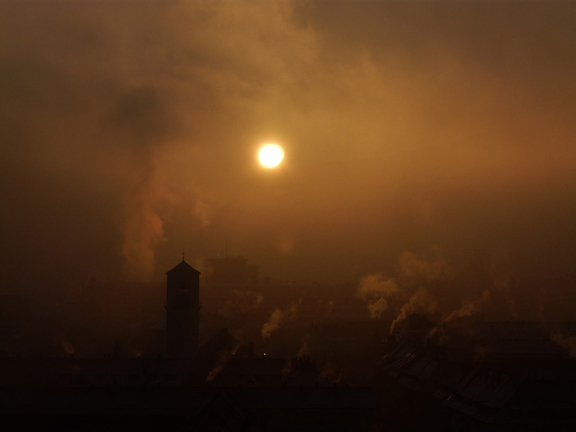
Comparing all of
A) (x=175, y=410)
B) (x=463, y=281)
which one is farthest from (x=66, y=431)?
(x=463, y=281)

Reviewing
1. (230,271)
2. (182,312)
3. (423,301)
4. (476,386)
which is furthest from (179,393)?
(230,271)

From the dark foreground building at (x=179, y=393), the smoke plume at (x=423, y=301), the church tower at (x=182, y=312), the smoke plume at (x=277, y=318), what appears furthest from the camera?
the smoke plume at (x=423, y=301)

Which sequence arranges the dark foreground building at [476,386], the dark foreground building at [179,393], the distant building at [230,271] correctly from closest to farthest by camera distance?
the dark foreground building at [476,386] → the dark foreground building at [179,393] → the distant building at [230,271]

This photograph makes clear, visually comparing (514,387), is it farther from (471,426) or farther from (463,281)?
(463,281)

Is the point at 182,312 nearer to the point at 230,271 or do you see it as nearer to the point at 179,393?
the point at 179,393

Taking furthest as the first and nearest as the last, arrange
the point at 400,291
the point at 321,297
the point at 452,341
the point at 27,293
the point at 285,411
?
the point at 27,293 → the point at 400,291 → the point at 321,297 → the point at 452,341 → the point at 285,411

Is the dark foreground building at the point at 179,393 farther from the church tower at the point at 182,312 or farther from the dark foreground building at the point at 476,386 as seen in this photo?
the dark foreground building at the point at 476,386

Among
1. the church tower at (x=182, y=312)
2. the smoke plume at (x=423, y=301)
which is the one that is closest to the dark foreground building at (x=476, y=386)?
the church tower at (x=182, y=312)
